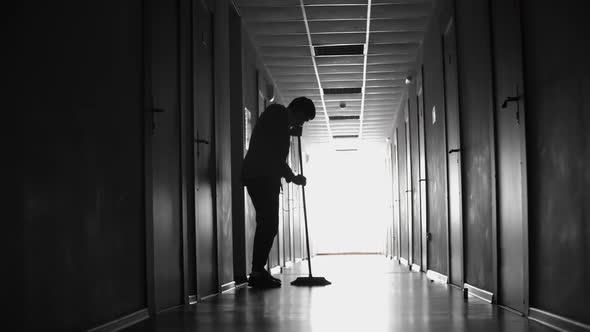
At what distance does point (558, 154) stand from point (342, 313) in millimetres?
1339

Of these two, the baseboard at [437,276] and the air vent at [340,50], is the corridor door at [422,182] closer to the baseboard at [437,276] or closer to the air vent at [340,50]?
the baseboard at [437,276]

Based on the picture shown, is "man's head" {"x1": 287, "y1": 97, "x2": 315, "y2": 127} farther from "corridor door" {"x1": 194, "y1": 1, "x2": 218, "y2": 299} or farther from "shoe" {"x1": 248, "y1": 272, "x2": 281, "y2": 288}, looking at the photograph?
"shoe" {"x1": 248, "y1": 272, "x2": 281, "y2": 288}

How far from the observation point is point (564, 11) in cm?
276

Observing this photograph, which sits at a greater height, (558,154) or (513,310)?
(558,154)

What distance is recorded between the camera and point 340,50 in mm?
8945

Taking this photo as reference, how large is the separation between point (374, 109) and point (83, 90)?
35.6ft

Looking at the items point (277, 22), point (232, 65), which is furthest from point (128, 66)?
point (277, 22)

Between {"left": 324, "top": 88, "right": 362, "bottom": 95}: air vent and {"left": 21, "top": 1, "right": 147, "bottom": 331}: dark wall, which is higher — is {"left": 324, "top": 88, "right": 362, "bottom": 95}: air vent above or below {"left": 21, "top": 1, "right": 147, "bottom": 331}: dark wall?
above

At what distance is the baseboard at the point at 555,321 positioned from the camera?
8.52 feet

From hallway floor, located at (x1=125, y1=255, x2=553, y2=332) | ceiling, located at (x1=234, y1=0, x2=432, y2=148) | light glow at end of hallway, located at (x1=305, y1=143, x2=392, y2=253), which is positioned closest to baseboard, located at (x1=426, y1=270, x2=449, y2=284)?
hallway floor, located at (x1=125, y1=255, x2=553, y2=332)

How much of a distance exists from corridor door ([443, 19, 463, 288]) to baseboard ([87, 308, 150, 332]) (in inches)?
105

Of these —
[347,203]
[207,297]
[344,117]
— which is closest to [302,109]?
[207,297]

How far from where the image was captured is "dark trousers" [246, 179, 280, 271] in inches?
218

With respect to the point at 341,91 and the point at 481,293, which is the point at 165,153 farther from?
the point at 341,91
